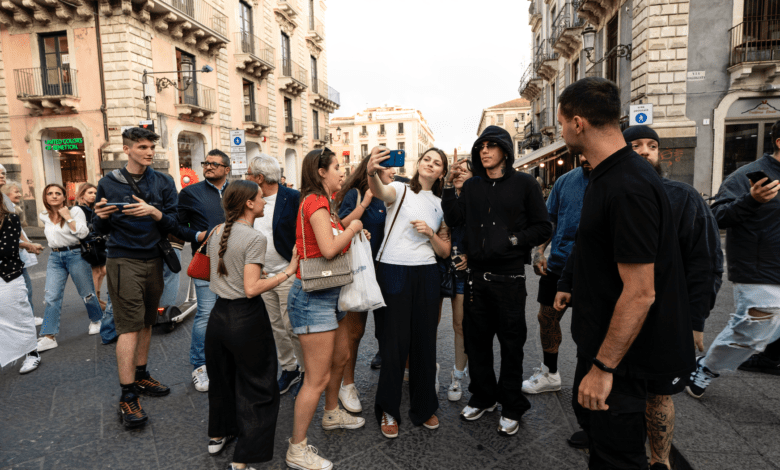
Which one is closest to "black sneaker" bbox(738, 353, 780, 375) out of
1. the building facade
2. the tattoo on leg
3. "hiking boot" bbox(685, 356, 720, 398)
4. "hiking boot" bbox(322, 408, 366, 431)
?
"hiking boot" bbox(685, 356, 720, 398)

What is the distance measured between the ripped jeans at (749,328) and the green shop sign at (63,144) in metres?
19.8

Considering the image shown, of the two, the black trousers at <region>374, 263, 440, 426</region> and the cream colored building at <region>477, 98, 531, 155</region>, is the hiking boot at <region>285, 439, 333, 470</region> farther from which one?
the cream colored building at <region>477, 98, 531, 155</region>

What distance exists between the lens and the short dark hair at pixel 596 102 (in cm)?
176

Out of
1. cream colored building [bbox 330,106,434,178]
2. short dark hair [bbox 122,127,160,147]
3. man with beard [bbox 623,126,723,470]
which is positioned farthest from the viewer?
cream colored building [bbox 330,106,434,178]

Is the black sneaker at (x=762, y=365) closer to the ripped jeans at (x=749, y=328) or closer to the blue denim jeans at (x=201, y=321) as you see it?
the ripped jeans at (x=749, y=328)

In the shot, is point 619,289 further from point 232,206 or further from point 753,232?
point 753,232

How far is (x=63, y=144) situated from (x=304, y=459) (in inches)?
753

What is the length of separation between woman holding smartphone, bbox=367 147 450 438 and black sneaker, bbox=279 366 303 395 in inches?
39.5

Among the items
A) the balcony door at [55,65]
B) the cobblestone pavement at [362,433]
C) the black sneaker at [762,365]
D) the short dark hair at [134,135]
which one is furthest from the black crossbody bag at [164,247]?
the balcony door at [55,65]

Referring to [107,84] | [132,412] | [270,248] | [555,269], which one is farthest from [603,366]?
[107,84]

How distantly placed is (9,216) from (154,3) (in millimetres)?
14939

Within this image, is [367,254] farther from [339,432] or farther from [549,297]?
[549,297]

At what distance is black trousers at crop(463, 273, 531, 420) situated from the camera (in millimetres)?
3039

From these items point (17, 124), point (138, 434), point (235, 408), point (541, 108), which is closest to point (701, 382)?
point (235, 408)
